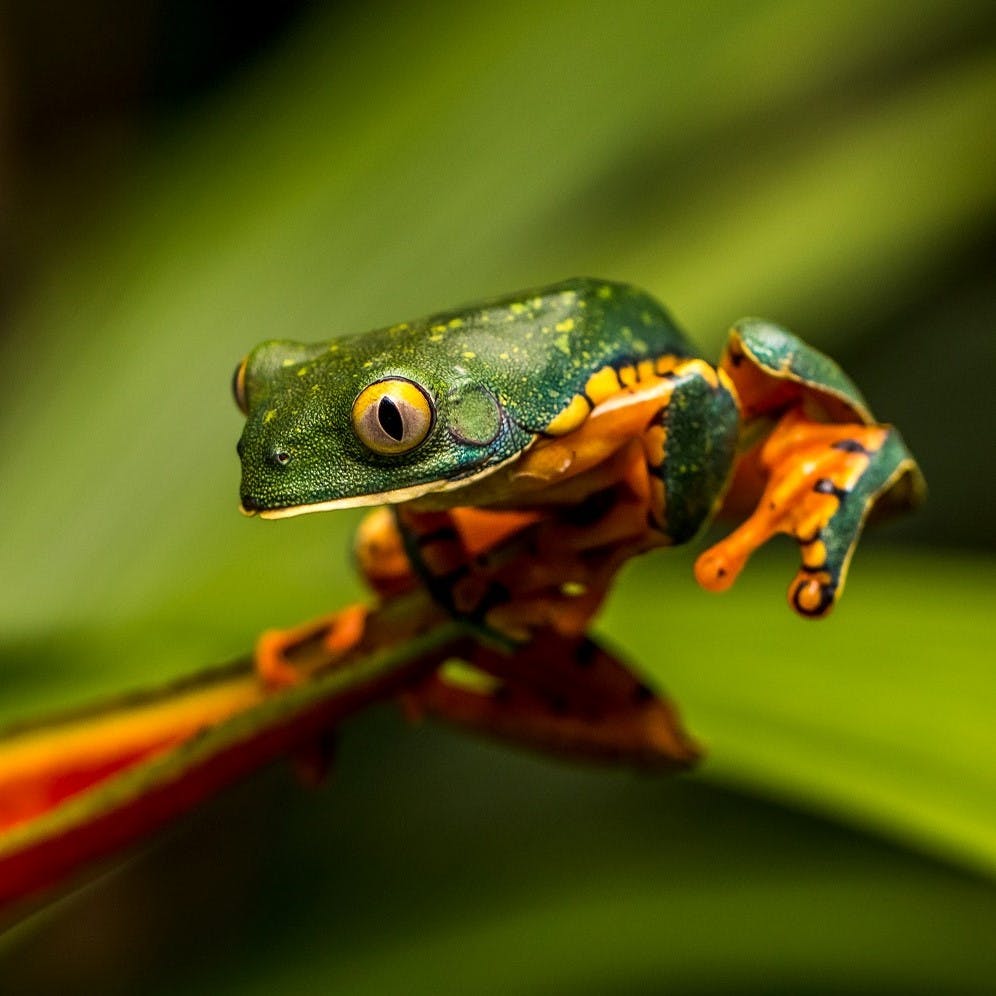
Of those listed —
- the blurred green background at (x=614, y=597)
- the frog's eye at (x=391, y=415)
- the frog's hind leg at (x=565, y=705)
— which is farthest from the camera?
the blurred green background at (x=614, y=597)

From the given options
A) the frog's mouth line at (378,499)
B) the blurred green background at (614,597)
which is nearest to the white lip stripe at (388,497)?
the frog's mouth line at (378,499)

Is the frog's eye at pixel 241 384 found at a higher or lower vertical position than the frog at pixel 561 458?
higher

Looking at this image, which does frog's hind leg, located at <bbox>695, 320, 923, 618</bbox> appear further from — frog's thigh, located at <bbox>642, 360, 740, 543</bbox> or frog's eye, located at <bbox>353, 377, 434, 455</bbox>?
frog's eye, located at <bbox>353, 377, 434, 455</bbox>

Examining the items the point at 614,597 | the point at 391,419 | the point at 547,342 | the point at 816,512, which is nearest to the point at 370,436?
the point at 391,419

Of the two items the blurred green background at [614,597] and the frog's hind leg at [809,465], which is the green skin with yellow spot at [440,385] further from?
the blurred green background at [614,597]

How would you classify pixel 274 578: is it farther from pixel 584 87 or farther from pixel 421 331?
pixel 584 87

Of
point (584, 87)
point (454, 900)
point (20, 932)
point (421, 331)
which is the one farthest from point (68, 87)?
point (421, 331)

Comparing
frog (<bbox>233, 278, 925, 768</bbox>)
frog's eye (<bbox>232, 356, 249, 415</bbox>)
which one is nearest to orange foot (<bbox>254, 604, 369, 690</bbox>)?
frog (<bbox>233, 278, 925, 768</bbox>)
